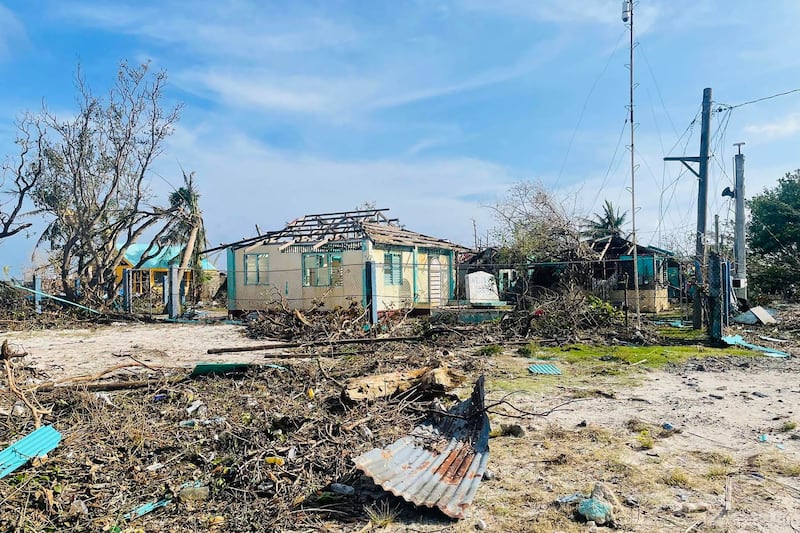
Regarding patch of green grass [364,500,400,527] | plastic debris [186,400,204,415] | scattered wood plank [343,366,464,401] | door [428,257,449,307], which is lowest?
patch of green grass [364,500,400,527]

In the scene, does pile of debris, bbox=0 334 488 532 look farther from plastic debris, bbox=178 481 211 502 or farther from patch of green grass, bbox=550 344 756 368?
patch of green grass, bbox=550 344 756 368

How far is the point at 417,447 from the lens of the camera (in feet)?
16.1

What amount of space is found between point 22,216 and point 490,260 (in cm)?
1892

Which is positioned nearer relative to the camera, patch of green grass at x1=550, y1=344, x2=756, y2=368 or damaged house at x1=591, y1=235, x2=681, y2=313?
patch of green grass at x1=550, y1=344, x2=756, y2=368

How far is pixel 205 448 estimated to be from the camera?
4922mm

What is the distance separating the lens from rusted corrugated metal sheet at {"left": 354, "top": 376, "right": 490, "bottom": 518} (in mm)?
3938

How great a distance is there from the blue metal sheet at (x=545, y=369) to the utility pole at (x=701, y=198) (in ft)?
21.4

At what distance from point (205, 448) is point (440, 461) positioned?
83.3 inches

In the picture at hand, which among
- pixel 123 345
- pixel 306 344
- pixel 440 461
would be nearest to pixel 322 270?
pixel 123 345

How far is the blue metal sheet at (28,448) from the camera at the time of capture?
4.11 m

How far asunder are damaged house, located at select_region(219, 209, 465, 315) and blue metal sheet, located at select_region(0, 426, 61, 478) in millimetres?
13729

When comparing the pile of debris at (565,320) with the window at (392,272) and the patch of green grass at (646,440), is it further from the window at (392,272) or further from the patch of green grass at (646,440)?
the window at (392,272)

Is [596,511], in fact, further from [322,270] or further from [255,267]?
[255,267]

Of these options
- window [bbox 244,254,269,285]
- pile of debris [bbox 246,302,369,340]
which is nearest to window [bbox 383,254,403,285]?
window [bbox 244,254,269,285]
